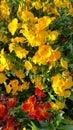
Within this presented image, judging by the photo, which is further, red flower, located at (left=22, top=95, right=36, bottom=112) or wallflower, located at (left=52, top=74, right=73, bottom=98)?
wallflower, located at (left=52, top=74, right=73, bottom=98)

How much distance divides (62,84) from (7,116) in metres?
0.44

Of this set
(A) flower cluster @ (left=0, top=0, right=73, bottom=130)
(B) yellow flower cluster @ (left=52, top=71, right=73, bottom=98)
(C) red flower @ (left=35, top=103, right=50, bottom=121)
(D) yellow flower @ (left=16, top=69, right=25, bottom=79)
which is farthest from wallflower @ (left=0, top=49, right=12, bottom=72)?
(C) red flower @ (left=35, top=103, right=50, bottom=121)

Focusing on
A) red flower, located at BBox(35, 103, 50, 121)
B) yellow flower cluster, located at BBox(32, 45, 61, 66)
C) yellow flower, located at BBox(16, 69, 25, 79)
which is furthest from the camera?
yellow flower, located at BBox(16, 69, 25, 79)

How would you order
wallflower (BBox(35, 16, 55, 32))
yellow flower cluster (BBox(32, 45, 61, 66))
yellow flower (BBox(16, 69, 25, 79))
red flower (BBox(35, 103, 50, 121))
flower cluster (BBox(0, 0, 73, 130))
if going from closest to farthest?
1. red flower (BBox(35, 103, 50, 121))
2. flower cluster (BBox(0, 0, 73, 130))
3. yellow flower cluster (BBox(32, 45, 61, 66))
4. wallflower (BBox(35, 16, 55, 32))
5. yellow flower (BBox(16, 69, 25, 79))

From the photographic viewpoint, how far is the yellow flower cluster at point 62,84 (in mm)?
2852

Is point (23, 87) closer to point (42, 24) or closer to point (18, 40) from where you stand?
point (18, 40)

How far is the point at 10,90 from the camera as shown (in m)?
3.10

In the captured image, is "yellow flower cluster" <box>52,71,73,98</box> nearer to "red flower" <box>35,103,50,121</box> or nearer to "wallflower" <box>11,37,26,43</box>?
"red flower" <box>35,103,50,121</box>

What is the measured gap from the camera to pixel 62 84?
284 cm

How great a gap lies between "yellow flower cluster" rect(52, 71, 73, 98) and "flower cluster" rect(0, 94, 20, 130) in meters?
0.32

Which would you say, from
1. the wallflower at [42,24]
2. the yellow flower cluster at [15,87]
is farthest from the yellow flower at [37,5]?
the yellow flower cluster at [15,87]

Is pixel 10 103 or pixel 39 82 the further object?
pixel 39 82

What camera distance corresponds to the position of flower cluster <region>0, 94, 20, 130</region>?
2.70 meters

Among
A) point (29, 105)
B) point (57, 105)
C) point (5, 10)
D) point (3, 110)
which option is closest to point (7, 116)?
point (3, 110)
